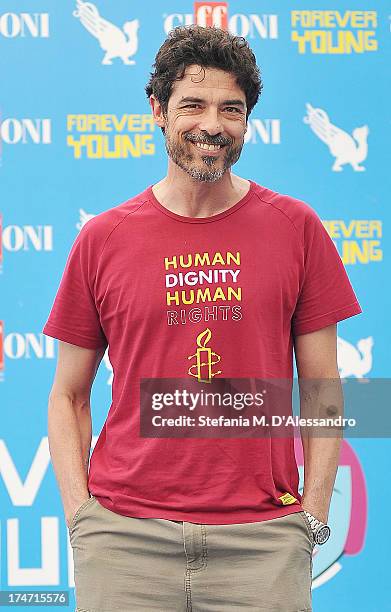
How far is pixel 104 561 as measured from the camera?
1.90 m

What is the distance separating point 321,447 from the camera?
78.6 inches

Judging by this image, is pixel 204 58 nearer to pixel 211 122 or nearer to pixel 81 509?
pixel 211 122

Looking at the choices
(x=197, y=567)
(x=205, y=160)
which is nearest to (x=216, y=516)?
(x=197, y=567)

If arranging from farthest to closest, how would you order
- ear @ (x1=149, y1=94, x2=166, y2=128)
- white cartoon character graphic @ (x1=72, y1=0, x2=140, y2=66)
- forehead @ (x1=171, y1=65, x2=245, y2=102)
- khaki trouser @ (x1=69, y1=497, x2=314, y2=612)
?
white cartoon character graphic @ (x1=72, y1=0, x2=140, y2=66) → ear @ (x1=149, y1=94, x2=166, y2=128) → forehead @ (x1=171, y1=65, x2=245, y2=102) → khaki trouser @ (x1=69, y1=497, x2=314, y2=612)

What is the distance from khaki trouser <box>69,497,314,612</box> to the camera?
6.05 feet

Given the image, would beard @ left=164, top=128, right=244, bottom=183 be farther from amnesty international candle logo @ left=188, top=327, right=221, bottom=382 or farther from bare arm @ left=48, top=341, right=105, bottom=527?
bare arm @ left=48, top=341, right=105, bottom=527

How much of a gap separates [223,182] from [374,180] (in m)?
1.15

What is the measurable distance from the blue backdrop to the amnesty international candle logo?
1.22 meters

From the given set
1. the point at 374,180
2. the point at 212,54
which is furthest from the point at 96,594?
the point at 374,180

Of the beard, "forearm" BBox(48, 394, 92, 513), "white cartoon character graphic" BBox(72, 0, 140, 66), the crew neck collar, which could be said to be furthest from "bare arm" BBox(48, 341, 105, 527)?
"white cartoon character graphic" BBox(72, 0, 140, 66)

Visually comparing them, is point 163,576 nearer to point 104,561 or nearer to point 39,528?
point 104,561

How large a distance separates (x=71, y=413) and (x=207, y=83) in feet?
2.38

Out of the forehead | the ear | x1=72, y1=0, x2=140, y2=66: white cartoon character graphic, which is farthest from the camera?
x1=72, y1=0, x2=140, y2=66: white cartoon character graphic

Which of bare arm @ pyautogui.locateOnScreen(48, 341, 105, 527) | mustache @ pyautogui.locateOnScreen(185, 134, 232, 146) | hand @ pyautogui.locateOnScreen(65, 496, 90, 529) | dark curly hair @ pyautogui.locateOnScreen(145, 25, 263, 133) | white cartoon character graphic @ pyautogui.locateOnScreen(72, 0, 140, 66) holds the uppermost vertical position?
white cartoon character graphic @ pyautogui.locateOnScreen(72, 0, 140, 66)
